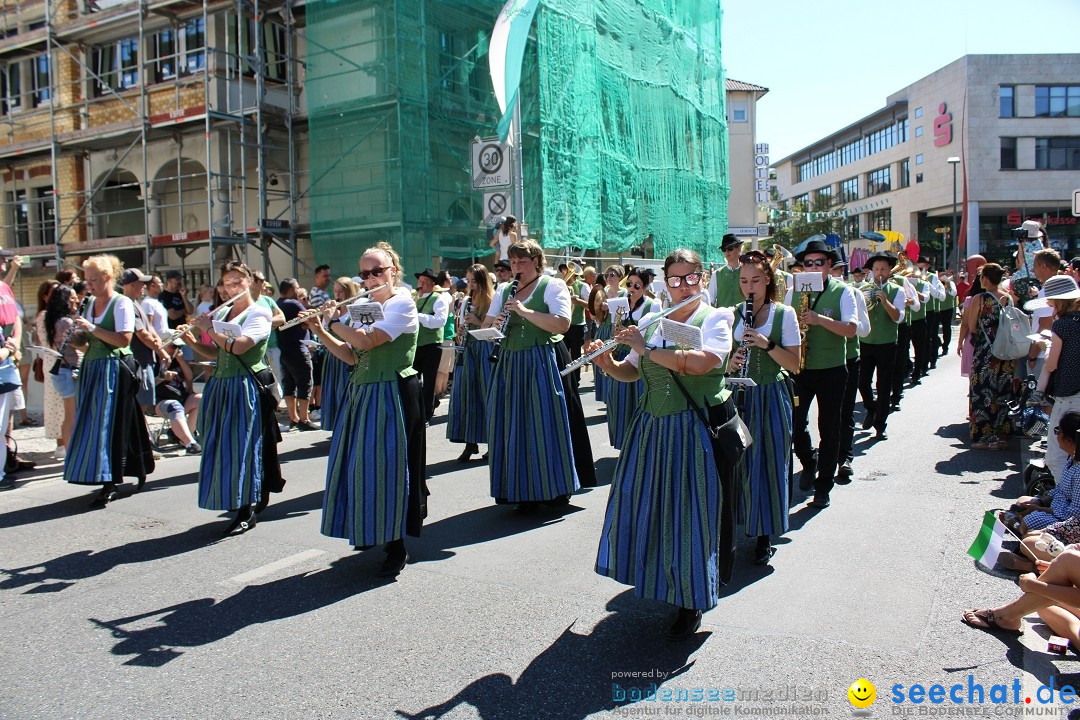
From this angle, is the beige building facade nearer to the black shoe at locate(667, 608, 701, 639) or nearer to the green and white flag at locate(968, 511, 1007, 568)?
the green and white flag at locate(968, 511, 1007, 568)

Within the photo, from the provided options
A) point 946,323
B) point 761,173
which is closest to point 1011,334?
point 946,323

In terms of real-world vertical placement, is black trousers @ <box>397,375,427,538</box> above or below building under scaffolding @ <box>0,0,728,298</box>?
below

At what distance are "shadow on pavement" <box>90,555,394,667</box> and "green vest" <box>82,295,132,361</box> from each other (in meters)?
3.02

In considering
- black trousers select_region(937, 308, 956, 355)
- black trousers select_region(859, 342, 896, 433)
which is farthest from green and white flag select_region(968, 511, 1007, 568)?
black trousers select_region(937, 308, 956, 355)

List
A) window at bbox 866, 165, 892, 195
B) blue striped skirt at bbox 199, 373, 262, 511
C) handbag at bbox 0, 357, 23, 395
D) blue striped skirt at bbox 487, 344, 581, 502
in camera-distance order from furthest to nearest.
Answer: window at bbox 866, 165, 892, 195
handbag at bbox 0, 357, 23, 395
blue striped skirt at bbox 487, 344, 581, 502
blue striped skirt at bbox 199, 373, 262, 511

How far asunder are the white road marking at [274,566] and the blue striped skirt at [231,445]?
26.6 inches

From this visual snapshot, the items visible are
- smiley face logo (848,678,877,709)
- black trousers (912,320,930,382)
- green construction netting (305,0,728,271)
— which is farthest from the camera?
green construction netting (305,0,728,271)

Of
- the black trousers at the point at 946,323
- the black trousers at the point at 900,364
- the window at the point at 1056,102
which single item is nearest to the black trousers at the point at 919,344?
the black trousers at the point at 900,364

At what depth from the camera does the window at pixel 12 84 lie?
22.0 meters

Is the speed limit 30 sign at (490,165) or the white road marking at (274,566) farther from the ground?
the speed limit 30 sign at (490,165)

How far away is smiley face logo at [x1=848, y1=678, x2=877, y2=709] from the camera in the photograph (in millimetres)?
3314

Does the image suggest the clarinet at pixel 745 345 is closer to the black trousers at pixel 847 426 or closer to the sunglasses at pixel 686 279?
the sunglasses at pixel 686 279

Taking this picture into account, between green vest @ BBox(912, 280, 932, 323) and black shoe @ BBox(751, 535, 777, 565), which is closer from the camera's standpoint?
black shoe @ BBox(751, 535, 777, 565)

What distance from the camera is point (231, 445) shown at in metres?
5.71
